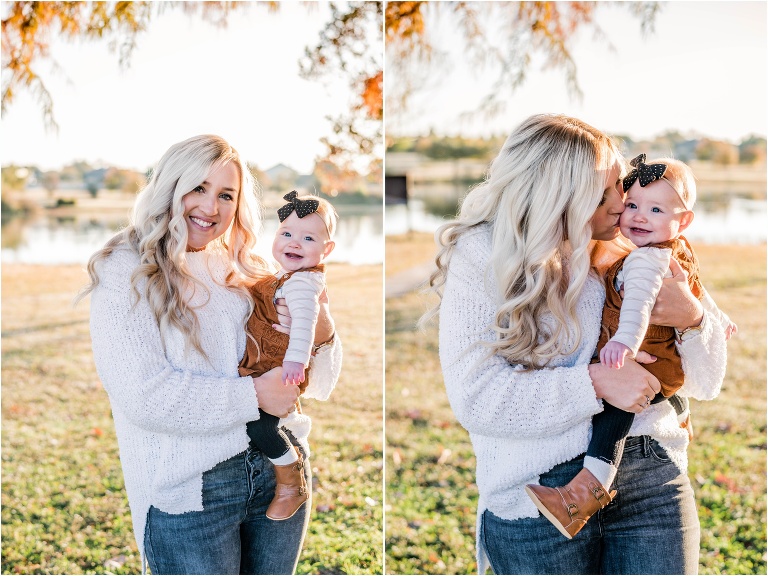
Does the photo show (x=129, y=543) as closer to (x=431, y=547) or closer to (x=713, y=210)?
(x=431, y=547)

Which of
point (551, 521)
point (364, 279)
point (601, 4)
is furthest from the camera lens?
point (364, 279)

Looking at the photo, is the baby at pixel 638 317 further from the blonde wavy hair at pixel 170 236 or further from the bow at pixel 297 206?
the blonde wavy hair at pixel 170 236

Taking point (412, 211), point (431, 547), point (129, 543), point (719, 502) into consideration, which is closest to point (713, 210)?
point (412, 211)

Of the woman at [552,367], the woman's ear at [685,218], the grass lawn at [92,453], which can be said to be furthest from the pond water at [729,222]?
the woman at [552,367]

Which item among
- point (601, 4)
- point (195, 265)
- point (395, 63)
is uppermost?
point (601, 4)

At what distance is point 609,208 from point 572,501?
0.89 meters

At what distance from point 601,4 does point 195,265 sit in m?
5.83

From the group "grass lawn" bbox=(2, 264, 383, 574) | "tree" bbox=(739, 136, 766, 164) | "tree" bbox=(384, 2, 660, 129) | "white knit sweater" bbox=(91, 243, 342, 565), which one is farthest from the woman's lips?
"tree" bbox=(739, 136, 766, 164)

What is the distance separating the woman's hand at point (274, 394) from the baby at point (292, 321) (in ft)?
0.09

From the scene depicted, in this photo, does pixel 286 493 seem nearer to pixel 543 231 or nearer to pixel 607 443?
pixel 607 443

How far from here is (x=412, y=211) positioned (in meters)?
13.9

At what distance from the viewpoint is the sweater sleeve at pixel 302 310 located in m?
2.27

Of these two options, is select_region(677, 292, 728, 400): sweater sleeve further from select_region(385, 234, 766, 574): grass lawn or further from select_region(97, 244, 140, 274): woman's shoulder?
select_region(97, 244, 140, 274): woman's shoulder

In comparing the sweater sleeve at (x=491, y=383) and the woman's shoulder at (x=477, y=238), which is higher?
the woman's shoulder at (x=477, y=238)
